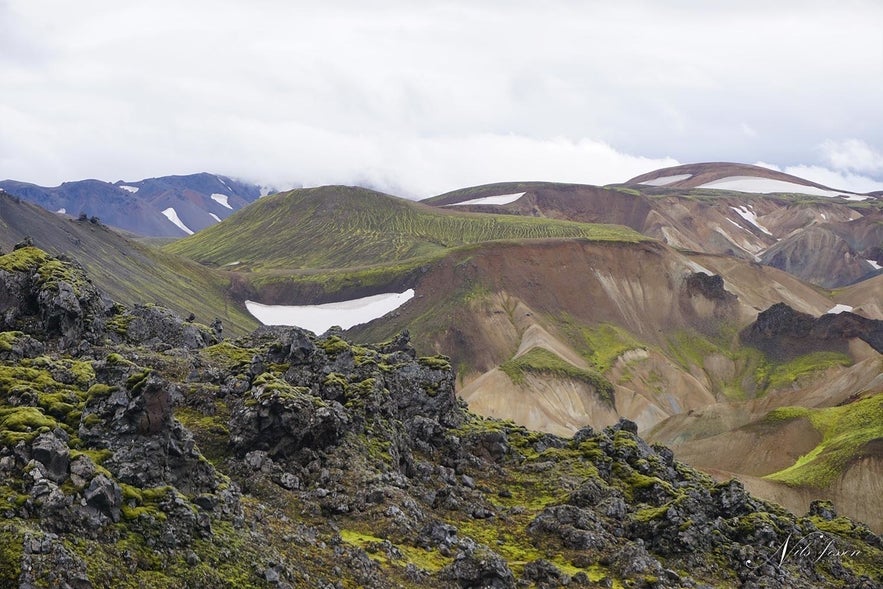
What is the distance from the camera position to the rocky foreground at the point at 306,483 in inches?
1094

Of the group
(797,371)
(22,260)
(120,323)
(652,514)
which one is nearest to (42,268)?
(22,260)

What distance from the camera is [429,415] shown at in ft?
178

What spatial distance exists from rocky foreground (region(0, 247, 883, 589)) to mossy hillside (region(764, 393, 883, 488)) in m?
44.5

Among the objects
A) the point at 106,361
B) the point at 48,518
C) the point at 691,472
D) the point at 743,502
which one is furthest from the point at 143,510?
the point at 691,472

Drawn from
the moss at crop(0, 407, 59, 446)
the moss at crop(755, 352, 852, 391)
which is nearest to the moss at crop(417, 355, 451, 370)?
the moss at crop(0, 407, 59, 446)

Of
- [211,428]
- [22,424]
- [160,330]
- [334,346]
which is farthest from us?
[160,330]

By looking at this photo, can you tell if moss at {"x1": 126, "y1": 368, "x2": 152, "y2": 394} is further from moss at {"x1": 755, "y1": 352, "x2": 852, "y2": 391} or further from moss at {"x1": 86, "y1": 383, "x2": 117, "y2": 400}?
moss at {"x1": 755, "y1": 352, "x2": 852, "y2": 391}

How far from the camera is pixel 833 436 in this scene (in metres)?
120

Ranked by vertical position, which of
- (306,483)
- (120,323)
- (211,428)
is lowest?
(306,483)

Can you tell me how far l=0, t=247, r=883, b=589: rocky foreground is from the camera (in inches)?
1094

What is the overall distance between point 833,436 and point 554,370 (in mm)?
65473

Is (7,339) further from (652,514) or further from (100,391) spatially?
(652,514)

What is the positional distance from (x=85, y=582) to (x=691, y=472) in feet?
156

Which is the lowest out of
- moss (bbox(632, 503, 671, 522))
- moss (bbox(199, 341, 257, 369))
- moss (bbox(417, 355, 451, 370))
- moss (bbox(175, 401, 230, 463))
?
moss (bbox(632, 503, 671, 522))
